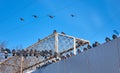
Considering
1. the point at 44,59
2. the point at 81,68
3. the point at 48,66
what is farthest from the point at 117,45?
the point at 44,59

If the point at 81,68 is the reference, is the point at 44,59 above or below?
above

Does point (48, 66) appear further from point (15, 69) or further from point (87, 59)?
point (15, 69)

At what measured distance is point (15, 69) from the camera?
21.9m

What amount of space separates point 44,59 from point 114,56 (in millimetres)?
8205

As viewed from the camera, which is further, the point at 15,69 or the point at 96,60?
the point at 15,69

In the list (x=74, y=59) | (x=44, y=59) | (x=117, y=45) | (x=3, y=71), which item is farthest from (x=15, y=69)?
(x=117, y=45)

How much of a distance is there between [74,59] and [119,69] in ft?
10.0

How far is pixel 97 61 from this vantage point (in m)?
9.75

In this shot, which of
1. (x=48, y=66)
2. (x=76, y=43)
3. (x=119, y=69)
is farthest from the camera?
(x=76, y=43)

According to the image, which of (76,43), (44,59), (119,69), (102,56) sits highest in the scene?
(76,43)

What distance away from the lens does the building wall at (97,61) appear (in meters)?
8.84

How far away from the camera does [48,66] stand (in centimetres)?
1349

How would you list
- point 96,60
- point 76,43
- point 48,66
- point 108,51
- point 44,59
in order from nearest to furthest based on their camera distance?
point 108,51
point 96,60
point 48,66
point 44,59
point 76,43

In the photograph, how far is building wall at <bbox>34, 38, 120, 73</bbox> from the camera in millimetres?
8844
